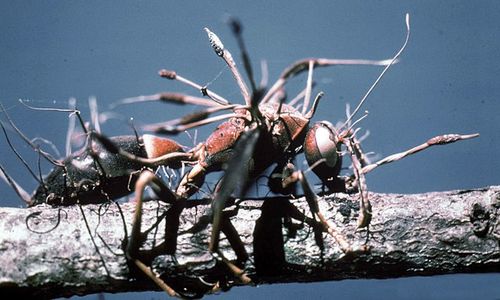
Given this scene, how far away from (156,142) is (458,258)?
622mm

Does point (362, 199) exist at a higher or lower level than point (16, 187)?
lower

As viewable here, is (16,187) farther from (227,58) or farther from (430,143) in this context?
(430,143)

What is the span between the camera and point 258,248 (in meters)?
1.04

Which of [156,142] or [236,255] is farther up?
[156,142]

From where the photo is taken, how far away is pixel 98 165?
1.14 metres

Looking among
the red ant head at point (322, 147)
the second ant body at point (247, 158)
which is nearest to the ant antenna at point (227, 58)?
the second ant body at point (247, 158)

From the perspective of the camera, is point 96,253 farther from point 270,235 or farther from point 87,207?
point 270,235

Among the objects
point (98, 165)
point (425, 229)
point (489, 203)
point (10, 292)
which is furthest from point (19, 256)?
point (489, 203)

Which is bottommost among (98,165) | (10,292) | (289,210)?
(10,292)

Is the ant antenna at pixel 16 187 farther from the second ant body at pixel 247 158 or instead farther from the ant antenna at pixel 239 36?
the ant antenna at pixel 239 36

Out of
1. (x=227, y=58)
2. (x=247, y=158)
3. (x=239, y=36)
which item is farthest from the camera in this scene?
(x=227, y=58)

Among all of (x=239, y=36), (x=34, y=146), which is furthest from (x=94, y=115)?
(x=239, y=36)

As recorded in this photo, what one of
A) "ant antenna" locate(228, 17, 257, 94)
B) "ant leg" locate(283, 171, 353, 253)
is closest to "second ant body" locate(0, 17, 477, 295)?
"ant leg" locate(283, 171, 353, 253)

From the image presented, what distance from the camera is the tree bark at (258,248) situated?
103 centimetres
